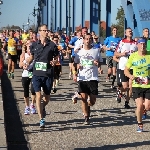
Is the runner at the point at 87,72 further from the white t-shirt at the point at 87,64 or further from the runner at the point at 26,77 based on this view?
the runner at the point at 26,77

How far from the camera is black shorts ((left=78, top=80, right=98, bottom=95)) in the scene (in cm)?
1067

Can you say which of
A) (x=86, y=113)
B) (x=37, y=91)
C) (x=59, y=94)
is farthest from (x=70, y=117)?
(x=59, y=94)

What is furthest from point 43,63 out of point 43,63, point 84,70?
point 84,70


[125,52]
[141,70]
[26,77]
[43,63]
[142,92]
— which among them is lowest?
[142,92]

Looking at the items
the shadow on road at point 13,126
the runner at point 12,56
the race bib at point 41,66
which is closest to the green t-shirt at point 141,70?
the race bib at point 41,66

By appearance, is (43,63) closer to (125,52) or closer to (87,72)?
(87,72)

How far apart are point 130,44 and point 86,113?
262cm

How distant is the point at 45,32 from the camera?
10125mm

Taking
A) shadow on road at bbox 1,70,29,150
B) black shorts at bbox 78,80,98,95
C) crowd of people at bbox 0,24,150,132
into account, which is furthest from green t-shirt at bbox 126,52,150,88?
shadow on road at bbox 1,70,29,150

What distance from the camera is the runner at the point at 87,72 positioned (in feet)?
35.1

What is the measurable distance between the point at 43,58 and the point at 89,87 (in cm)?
114

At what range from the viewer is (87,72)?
10758mm

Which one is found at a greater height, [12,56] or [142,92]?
[12,56]

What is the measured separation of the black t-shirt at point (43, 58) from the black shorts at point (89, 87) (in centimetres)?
79
